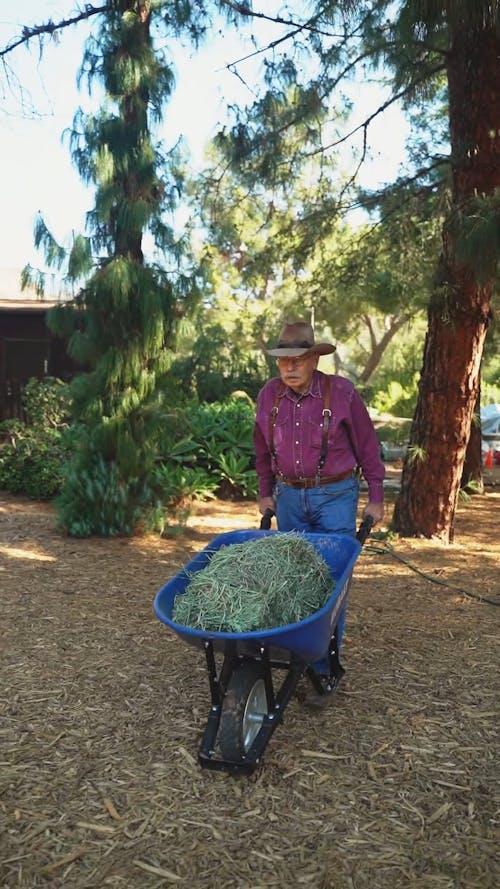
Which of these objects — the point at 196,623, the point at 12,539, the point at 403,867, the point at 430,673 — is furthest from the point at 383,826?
the point at 12,539

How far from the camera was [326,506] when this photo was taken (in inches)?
151

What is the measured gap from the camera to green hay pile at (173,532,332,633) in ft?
10.0

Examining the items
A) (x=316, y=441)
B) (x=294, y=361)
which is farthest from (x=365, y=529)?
(x=294, y=361)

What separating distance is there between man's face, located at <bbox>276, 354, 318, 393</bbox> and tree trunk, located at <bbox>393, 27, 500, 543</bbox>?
296cm

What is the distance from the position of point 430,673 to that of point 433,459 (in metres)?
3.19

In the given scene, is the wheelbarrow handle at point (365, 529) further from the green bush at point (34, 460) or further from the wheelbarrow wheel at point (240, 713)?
the green bush at point (34, 460)

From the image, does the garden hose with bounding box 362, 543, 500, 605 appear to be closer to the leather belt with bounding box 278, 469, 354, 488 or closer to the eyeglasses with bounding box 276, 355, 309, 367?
the leather belt with bounding box 278, 469, 354, 488

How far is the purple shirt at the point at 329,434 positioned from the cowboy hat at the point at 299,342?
128 mm

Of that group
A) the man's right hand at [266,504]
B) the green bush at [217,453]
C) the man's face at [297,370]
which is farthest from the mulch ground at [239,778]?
the green bush at [217,453]

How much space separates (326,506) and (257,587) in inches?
31.0

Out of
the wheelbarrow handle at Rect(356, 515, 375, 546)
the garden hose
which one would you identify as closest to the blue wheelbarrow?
the wheelbarrow handle at Rect(356, 515, 375, 546)

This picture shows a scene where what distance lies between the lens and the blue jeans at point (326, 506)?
3.82 meters

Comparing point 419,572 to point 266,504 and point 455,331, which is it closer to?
point 455,331

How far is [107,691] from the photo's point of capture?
12.7 feet
